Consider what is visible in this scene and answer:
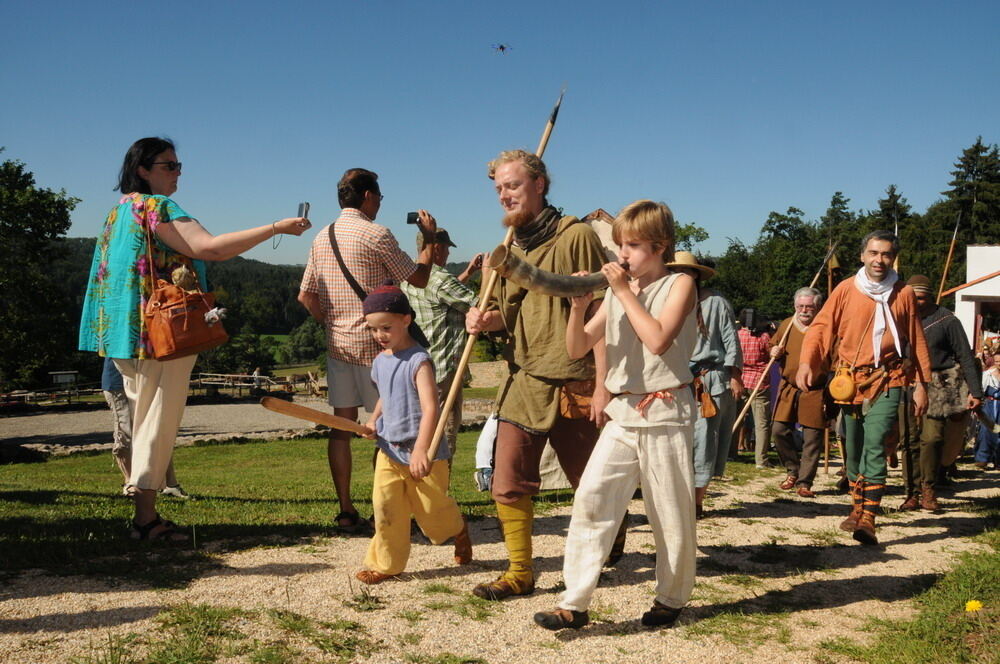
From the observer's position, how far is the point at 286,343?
10419 centimetres

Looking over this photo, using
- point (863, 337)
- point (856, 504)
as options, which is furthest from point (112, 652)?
point (863, 337)

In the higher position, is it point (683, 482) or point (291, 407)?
point (291, 407)

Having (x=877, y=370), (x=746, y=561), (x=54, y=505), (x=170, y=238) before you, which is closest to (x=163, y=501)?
(x=54, y=505)

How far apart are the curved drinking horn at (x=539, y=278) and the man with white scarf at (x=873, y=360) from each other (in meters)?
2.86

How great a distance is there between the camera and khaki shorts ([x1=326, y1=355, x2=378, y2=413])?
491cm

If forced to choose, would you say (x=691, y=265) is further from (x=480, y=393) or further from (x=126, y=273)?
(x=480, y=393)

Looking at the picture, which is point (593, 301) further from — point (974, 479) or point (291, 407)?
point (974, 479)

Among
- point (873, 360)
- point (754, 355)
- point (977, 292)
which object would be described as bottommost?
point (873, 360)

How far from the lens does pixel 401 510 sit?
414cm

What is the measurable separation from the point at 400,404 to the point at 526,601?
1165mm

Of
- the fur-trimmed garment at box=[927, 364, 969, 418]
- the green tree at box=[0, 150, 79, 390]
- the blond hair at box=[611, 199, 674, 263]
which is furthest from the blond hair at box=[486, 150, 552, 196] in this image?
the green tree at box=[0, 150, 79, 390]

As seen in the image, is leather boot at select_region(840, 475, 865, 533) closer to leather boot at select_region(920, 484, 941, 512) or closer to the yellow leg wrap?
leather boot at select_region(920, 484, 941, 512)

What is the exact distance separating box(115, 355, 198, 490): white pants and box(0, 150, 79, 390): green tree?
108 ft

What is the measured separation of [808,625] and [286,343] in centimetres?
10470
